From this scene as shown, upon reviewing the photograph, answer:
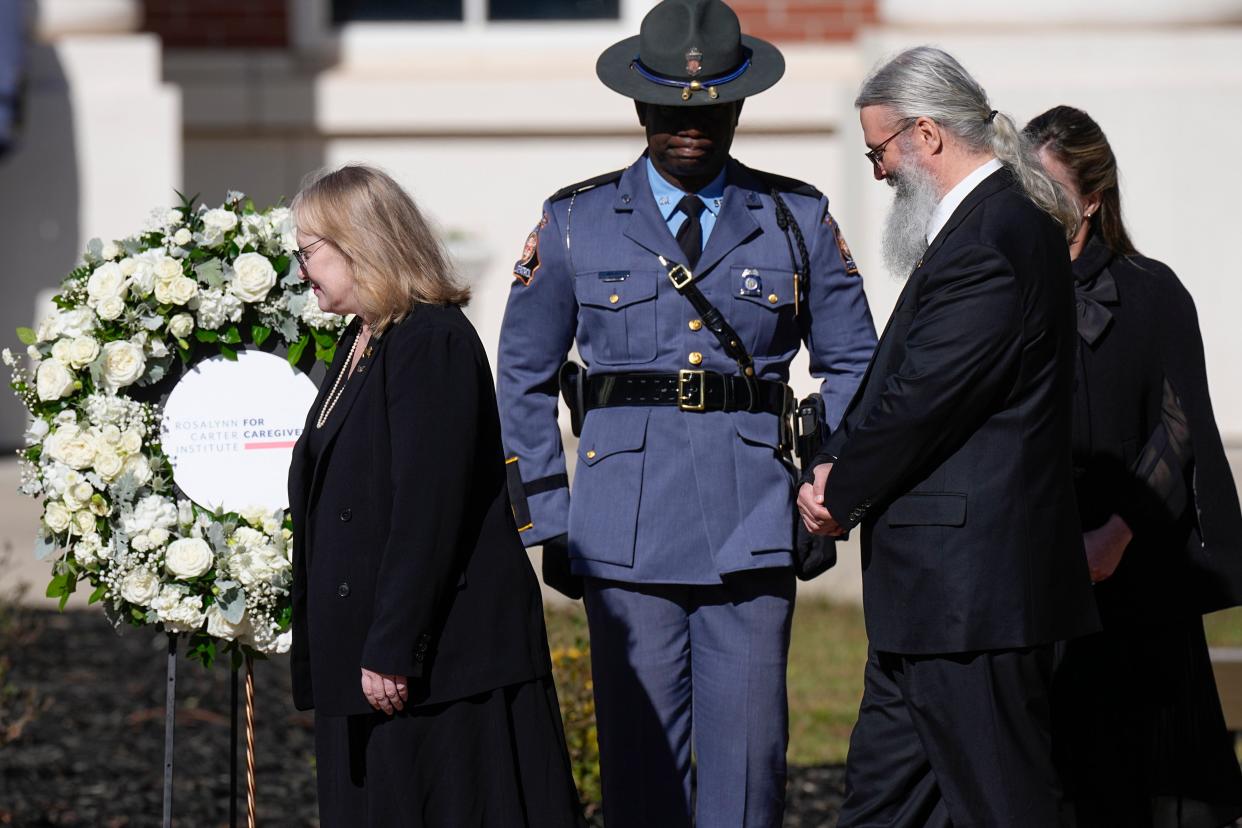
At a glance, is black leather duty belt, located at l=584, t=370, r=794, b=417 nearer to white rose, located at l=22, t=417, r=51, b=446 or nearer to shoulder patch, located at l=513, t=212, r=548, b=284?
shoulder patch, located at l=513, t=212, r=548, b=284

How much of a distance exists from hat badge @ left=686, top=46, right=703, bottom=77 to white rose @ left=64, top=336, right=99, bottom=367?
1.43 metres

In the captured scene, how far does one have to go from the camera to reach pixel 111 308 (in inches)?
154

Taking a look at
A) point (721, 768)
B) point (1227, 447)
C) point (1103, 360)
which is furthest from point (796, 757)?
point (1227, 447)

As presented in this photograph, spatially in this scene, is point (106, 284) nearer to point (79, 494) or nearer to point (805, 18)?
point (79, 494)

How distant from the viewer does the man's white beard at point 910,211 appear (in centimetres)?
358

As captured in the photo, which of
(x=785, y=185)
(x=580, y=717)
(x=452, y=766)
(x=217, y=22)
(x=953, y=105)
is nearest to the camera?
(x=452, y=766)

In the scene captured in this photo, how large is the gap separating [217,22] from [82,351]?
21.9 feet

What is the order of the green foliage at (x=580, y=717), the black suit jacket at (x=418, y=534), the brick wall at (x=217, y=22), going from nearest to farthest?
the black suit jacket at (x=418, y=534) → the green foliage at (x=580, y=717) → the brick wall at (x=217, y=22)

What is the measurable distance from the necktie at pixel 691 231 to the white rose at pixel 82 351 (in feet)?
4.28

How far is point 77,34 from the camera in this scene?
944 cm

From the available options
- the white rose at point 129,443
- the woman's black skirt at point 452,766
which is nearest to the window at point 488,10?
the white rose at point 129,443

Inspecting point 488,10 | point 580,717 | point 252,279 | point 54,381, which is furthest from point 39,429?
point 488,10

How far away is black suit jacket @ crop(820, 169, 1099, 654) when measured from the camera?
3.35 meters

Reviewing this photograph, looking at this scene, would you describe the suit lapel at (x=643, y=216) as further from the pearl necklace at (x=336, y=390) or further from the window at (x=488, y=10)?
the window at (x=488, y=10)
